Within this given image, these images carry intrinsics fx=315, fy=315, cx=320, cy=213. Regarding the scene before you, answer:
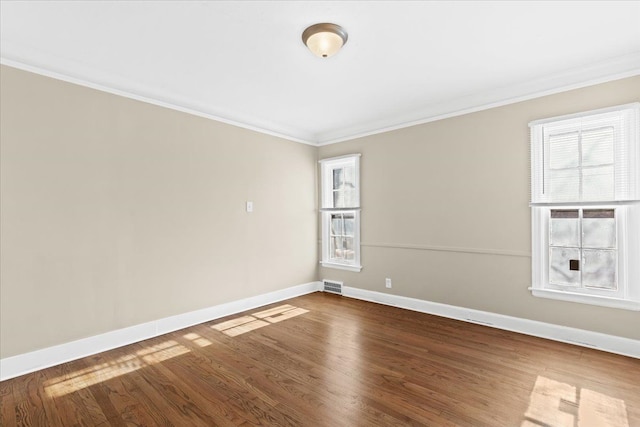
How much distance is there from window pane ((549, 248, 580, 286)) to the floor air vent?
9.13 ft

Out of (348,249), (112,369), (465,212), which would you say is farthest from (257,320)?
(465,212)

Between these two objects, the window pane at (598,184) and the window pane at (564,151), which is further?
the window pane at (564,151)

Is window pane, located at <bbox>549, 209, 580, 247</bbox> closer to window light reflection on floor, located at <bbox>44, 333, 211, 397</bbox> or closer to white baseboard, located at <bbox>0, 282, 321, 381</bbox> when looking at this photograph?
white baseboard, located at <bbox>0, 282, 321, 381</bbox>

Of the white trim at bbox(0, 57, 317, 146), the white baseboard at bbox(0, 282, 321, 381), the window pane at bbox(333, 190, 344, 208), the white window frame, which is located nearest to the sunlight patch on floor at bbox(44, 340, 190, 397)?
the white baseboard at bbox(0, 282, 321, 381)

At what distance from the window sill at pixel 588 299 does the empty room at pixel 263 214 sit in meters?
0.02

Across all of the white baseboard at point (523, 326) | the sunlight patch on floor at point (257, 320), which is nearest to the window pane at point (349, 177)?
the white baseboard at point (523, 326)

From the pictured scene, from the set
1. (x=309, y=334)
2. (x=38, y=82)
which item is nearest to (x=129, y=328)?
(x=309, y=334)

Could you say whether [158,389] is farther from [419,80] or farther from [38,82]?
[419,80]

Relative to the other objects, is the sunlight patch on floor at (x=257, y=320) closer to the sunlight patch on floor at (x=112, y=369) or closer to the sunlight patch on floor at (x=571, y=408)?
the sunlight patch on floor at (x=112, y=369)

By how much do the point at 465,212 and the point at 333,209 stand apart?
2049 millimetres

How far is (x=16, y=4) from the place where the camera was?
6.68ft

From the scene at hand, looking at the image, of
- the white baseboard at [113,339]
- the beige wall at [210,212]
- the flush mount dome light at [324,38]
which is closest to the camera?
the flush mount dome light at [324,38]

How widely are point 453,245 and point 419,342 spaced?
1314mm

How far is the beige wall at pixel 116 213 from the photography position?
8.52 feet
